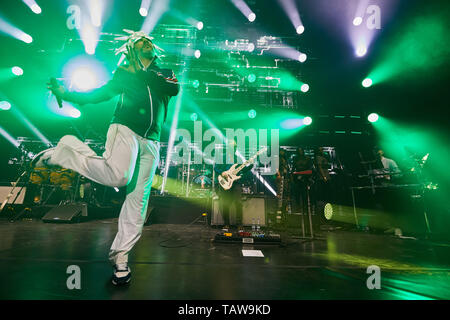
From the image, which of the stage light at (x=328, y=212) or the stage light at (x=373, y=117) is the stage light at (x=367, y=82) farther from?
the stage light at (x=328, y=212)

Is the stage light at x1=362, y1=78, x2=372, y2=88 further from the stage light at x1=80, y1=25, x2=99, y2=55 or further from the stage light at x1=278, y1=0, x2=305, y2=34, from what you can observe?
the stage light at x1=80, y1=25, x2=99, y2=55

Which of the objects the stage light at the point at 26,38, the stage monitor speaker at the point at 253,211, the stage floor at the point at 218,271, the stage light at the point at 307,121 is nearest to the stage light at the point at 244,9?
the stage light at the point at 307,121

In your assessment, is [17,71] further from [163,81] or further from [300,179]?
[300,179]

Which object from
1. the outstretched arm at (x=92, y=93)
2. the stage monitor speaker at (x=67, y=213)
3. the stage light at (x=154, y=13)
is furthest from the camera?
the stage light at (x=154, y=13)

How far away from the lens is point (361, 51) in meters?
7.10

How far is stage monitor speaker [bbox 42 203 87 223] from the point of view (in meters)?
4.64

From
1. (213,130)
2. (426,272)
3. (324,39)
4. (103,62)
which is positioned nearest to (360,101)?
(324,39)

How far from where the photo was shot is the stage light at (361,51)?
22.9ft

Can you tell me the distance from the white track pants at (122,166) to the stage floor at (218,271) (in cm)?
36

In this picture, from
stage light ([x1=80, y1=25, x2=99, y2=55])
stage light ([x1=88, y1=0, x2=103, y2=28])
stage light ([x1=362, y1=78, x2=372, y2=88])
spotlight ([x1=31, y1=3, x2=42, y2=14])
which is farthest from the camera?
stage light ([x1=80, y1=25, x2=99, y2=55])

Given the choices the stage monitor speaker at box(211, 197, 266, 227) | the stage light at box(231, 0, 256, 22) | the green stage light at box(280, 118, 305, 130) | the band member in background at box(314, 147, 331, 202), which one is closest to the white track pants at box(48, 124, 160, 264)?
the stage monitor speaker at box(211, 197, 266, 227)

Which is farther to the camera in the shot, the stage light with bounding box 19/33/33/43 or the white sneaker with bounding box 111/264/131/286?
the stage light with bounding box 19/33/33/43

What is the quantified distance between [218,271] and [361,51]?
8796 mm
